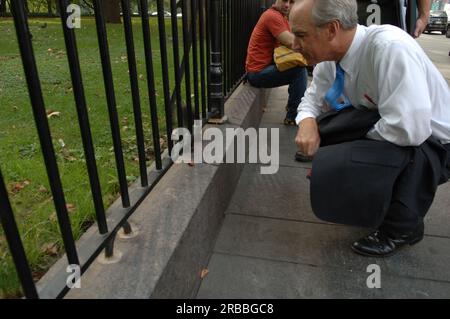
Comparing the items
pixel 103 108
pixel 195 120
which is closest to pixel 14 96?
pixel 103 108

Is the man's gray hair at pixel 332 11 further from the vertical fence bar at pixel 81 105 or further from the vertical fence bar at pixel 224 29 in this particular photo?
the vertical fence bar at pixel 224 29

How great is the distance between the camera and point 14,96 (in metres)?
4.37

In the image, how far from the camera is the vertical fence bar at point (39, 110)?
1138 mm

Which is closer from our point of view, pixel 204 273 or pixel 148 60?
pixel 148 60

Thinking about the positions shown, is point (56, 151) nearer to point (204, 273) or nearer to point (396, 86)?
point (204, 273)

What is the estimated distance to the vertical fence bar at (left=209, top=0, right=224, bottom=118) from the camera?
9.11 ft

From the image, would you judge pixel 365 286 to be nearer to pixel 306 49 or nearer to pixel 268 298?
pixel 268 298

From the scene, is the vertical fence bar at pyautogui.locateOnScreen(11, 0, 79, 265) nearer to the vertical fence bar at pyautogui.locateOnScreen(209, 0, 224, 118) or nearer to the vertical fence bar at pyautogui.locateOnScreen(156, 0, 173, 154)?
the vertical fence bar at pyautogui.locateOnScreen(156, 0, 173, 154)

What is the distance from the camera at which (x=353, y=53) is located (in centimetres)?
208

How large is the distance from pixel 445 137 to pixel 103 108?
2.92 m

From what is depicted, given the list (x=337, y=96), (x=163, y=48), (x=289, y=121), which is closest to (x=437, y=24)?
(x=289, y=121)
